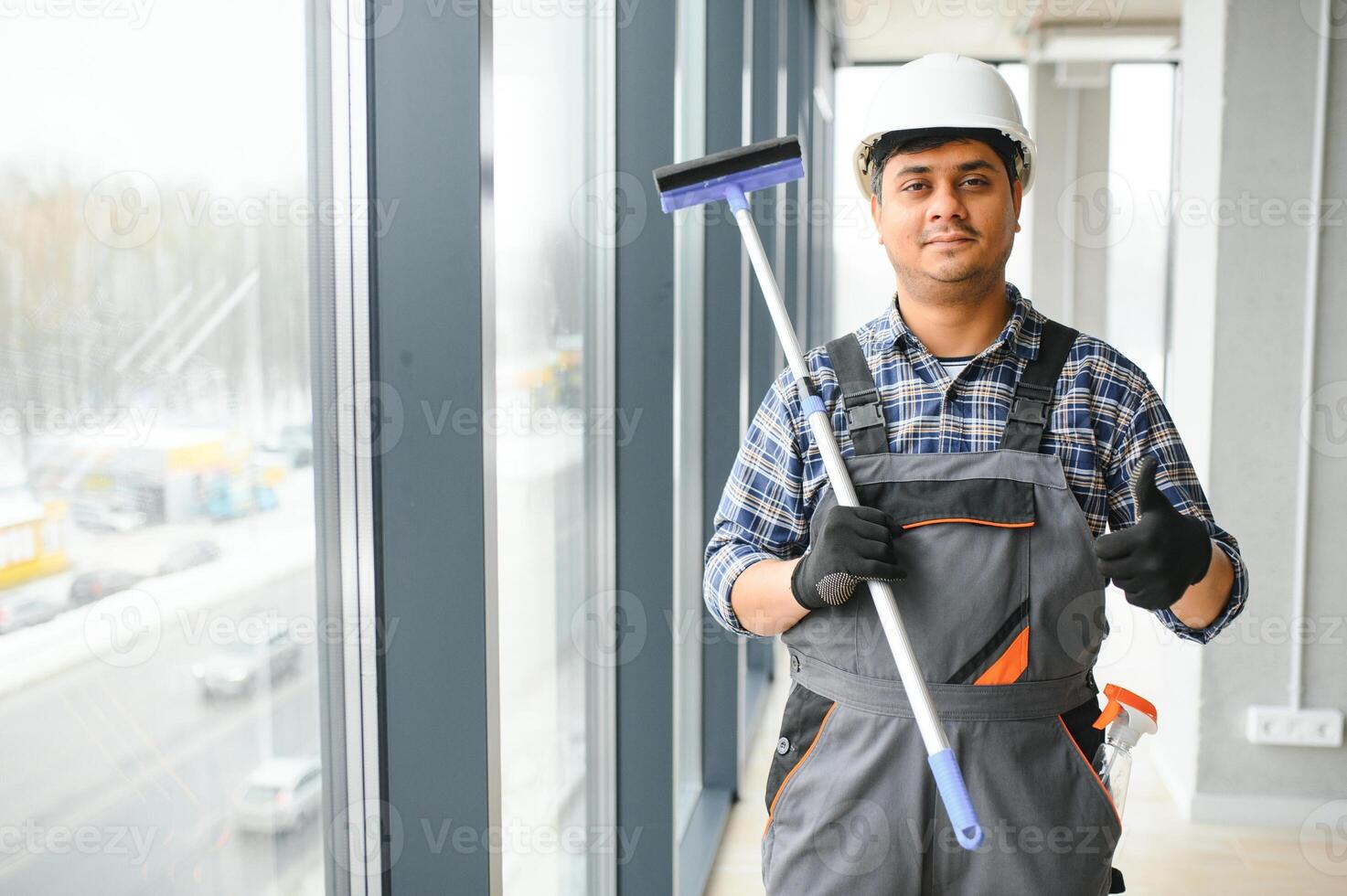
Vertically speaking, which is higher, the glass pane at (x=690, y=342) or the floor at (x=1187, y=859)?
the glass pane at (x=690, y=342)

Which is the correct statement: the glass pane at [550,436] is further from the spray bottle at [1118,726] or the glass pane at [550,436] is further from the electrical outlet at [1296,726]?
the electrical outlet at [1296,726]

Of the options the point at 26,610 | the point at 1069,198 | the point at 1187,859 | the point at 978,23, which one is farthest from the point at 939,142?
the point at 1069,198

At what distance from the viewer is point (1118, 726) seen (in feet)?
4.58

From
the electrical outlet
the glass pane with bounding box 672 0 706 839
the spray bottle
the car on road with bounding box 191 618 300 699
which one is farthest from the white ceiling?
the car on road with bounding box 191 618 300 699

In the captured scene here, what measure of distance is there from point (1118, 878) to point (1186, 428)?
220cm

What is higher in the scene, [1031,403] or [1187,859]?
[1031,403]

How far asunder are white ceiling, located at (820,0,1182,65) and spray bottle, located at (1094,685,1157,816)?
433 centimetres

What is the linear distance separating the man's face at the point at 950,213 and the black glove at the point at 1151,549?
328 mm

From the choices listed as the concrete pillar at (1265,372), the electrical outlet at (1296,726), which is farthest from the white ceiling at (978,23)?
the electrical outlet at (1296,726)

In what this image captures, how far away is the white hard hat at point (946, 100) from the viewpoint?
136cm

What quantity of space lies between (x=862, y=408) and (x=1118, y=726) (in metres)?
0.51

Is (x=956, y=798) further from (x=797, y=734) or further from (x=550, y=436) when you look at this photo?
(x=550, y=436)

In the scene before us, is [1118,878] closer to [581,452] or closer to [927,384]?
[927,384]

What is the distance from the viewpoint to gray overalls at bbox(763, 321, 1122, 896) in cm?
127
